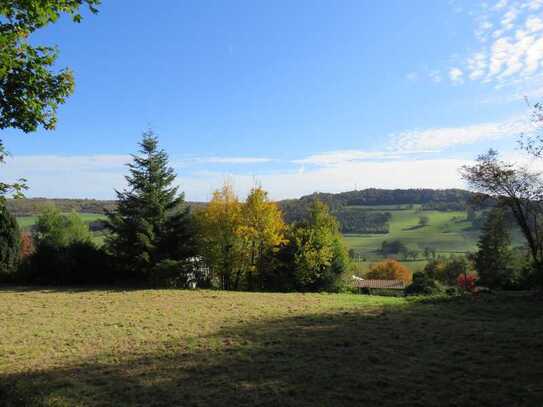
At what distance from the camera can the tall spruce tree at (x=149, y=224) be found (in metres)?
28.0

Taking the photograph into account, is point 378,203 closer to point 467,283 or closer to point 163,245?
point 467,283

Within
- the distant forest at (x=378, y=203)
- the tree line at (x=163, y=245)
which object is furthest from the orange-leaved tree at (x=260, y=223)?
the distant forest at (x=378, y=203)

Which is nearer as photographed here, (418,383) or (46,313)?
(418,383)

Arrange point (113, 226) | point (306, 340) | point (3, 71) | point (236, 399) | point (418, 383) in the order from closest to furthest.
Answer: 1. point (3, 71)
2. point (236, 399)
3. point (418, 383)
4. point (306, 340)
5. point (113, 226)

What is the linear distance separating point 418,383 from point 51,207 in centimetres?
5081

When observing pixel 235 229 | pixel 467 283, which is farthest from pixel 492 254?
pixel 235 229

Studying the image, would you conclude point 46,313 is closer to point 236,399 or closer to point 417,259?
point 236,399

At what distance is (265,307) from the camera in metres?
17.7

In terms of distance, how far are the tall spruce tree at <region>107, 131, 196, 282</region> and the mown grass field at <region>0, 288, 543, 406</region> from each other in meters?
11.6

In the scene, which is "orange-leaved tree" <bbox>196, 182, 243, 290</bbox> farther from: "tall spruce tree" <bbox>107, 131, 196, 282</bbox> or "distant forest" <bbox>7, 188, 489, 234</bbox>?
"distant forest" <bbox>7, 188, 489, 234</bbox>

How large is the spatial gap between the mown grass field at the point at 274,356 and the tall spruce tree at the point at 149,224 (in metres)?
11.6

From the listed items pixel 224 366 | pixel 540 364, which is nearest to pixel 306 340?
pixel 224 366

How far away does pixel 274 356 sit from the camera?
9109mm

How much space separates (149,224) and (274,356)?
21.0m
